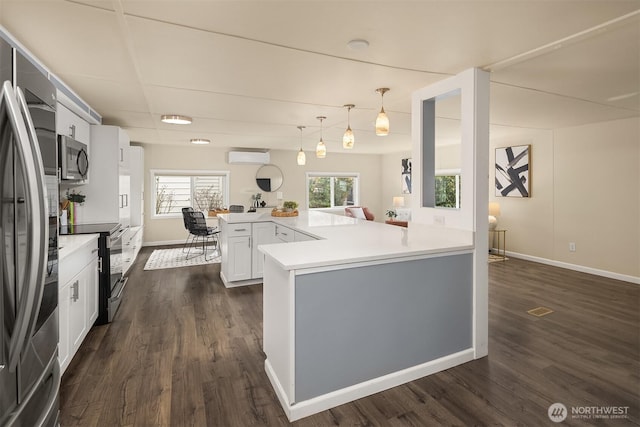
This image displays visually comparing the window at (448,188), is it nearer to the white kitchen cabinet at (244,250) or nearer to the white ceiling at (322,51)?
the white ceiling at (322,51)

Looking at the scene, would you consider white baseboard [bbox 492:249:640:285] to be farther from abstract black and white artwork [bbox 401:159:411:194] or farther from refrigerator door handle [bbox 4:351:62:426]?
refrigerator door handle [bbox 4:351:62:426]

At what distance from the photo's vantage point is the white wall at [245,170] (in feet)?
23.4

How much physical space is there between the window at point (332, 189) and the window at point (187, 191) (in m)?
2.19

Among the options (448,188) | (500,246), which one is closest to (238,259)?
(500,246)

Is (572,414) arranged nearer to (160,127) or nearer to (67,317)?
(67,317)

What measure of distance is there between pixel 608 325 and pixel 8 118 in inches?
170

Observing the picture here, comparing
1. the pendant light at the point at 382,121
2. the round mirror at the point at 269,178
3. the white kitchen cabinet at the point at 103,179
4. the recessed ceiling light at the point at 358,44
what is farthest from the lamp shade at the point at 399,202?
the recessed ceiling light at the point at 358,44

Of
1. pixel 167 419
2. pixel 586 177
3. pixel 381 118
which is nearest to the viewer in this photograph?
pixel 167 419

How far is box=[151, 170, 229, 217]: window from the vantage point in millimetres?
7293

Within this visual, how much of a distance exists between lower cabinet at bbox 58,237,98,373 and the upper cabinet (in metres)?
1.01

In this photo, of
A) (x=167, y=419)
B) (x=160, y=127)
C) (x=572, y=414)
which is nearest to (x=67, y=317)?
(x=167, y=419)

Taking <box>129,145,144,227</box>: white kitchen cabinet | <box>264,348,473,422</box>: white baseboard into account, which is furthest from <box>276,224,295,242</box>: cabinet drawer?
<box>129,145,144,227</box>: white kitchen cabinet

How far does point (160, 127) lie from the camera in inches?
198

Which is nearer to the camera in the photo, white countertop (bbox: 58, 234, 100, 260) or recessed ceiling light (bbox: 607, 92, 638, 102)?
white countertop (bbox: 58, 234, 100, 260)
